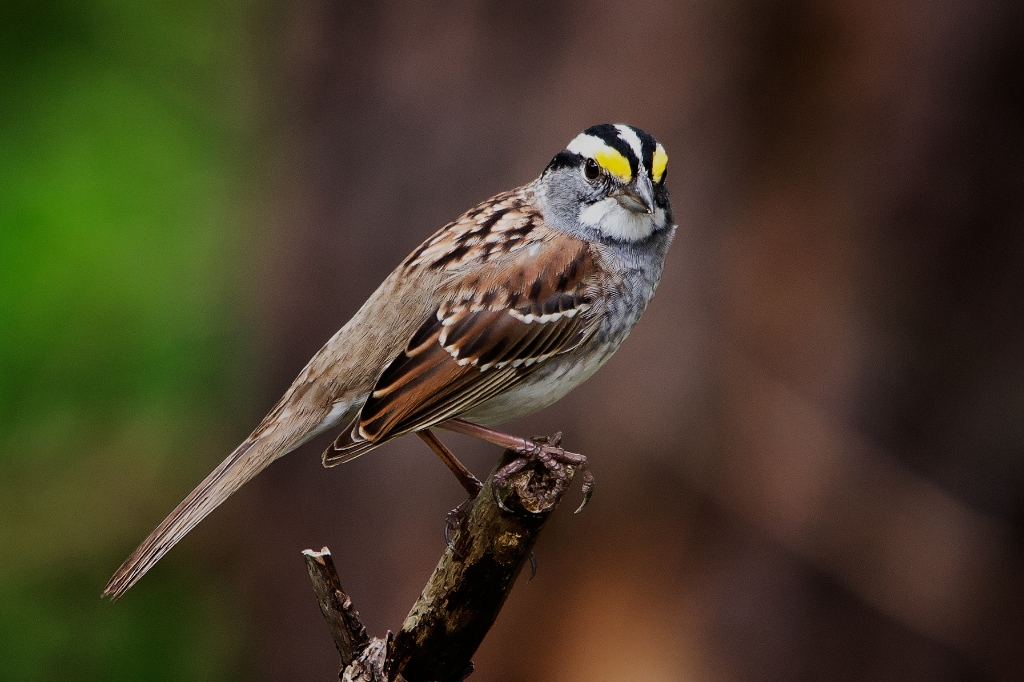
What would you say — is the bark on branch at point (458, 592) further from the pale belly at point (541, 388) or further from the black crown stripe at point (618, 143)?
the black crown stripe at point (618, 143)

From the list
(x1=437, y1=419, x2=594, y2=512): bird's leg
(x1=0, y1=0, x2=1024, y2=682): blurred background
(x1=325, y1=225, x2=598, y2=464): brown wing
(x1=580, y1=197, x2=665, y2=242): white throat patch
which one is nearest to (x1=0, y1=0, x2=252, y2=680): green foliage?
(x1=0, y1=0, x2=1024, y2=682): blurred background

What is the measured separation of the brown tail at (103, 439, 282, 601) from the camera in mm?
3330

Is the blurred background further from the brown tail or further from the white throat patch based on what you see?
the brown tail

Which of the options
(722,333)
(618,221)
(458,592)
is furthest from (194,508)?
(722,333)

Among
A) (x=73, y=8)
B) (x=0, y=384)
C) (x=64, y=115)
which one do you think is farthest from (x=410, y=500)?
(x=73, y=8)

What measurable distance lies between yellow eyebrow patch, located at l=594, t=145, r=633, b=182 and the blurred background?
1.14m

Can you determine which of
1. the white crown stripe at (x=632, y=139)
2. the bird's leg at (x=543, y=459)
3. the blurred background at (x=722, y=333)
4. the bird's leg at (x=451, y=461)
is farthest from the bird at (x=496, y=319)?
the blurred background at (x=722, y=333)

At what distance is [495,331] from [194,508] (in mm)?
1117

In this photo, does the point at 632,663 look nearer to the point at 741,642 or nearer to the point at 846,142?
the point at 741,642

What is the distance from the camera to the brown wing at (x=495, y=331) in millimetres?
3660

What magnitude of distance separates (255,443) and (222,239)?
3.24m

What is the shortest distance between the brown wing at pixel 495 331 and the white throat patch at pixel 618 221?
10cm

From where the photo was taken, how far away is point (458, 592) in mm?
3023

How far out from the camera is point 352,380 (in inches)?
147
